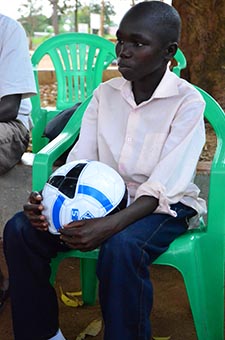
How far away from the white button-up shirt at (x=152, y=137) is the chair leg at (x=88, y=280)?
512 millimetres

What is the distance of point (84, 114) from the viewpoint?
225 centimetres

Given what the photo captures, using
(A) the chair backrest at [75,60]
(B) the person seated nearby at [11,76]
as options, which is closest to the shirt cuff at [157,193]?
(B) the person seated nearby at [11,76]

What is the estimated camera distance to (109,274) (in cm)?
181

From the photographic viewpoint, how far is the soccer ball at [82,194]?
186 cm

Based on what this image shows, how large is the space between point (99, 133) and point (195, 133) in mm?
399

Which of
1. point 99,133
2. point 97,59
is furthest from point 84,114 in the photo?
point 97,59

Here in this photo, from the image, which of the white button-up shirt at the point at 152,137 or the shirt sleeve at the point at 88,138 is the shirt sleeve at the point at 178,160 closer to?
the white button-up shirt at the point at 152,137

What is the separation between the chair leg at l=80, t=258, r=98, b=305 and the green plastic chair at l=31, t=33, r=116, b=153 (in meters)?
1.44

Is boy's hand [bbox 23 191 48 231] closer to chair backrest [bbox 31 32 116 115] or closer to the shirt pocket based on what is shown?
the shirt pocket

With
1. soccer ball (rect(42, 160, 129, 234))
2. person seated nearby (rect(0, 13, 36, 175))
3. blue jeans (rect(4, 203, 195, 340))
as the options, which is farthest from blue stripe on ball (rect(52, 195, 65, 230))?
person seated nearby (rect(0, 13, 36, 175))

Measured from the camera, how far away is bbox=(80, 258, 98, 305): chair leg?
8.18 ft

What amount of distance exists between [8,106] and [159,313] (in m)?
1.18

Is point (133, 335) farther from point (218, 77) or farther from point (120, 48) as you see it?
point (218, 77)

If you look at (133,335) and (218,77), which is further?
(218,77)
